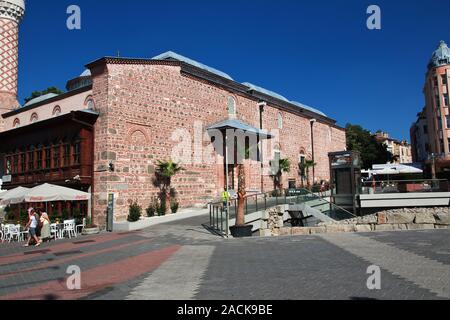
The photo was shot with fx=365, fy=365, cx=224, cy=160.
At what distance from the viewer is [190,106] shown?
23094 millimetres

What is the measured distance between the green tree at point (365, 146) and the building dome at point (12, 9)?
45.3 m

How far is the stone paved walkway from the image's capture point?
6.24 m

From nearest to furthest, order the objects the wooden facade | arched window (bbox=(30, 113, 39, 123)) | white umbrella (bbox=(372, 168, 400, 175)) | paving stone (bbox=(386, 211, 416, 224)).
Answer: paving stone (bbox=(386, 211, 416, 224)) → the wooden facade → arched window (bbox=(30, 113, 39, 123)) → white umbrella (bbox=(372, 168, 400, 175))

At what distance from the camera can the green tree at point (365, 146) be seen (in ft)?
184

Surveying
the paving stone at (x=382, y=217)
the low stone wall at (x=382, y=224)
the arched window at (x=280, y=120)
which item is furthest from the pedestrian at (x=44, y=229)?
the arched window at (x=280, y=120)

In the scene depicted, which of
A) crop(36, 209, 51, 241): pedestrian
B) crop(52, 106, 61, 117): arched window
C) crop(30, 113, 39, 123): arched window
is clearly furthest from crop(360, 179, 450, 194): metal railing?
crop(30, 113, 39, 123): arched window

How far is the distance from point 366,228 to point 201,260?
345 inches

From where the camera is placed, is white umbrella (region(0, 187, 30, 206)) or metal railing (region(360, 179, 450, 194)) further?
metal railing (region(360, 179, 450, 194))

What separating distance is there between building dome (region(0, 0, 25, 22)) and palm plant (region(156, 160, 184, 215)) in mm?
17875

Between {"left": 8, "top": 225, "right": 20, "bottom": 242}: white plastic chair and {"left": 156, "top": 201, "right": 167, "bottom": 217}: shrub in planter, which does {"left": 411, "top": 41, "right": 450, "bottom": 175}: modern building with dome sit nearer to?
{"left": 156, "top": 201, "right": 167, "bottom": 217}: shrub in planter

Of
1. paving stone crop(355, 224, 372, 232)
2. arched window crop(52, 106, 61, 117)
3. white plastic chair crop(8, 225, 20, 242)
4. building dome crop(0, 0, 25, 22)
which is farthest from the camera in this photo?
building dome crop(0, 0, 25, 22)

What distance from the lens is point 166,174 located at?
2008 centimetres
